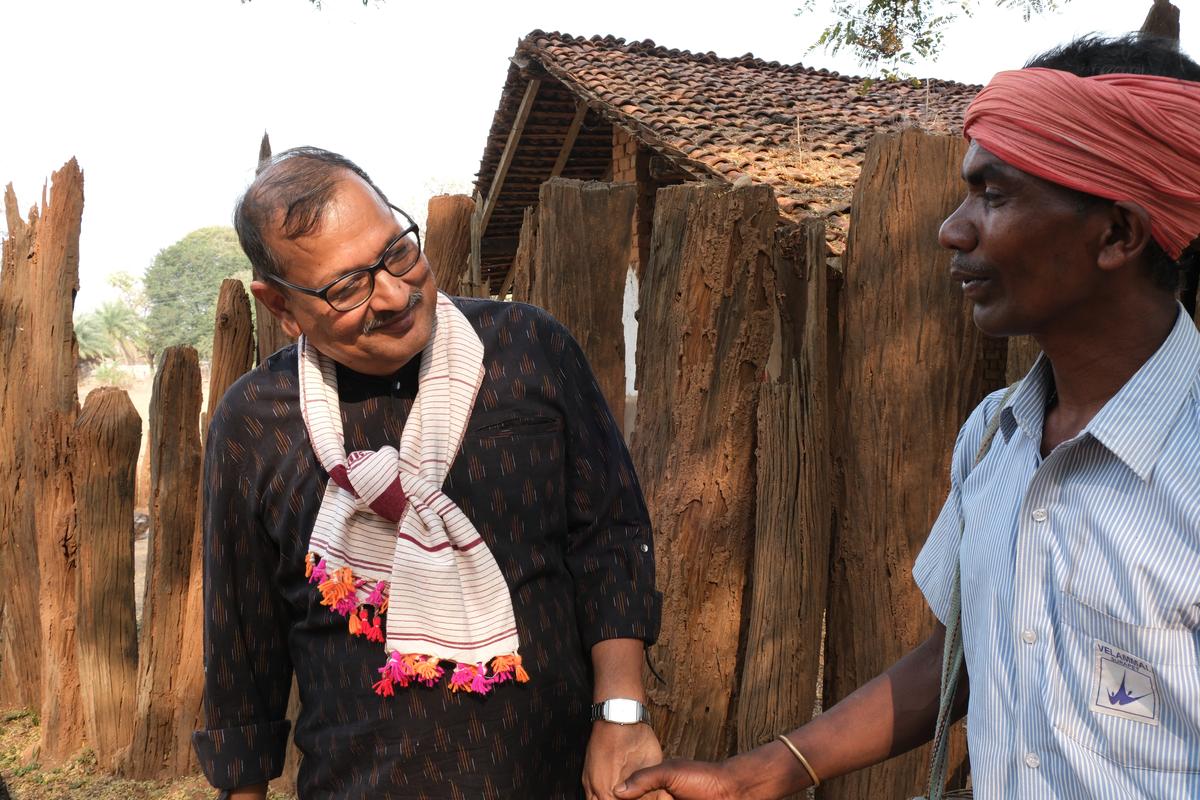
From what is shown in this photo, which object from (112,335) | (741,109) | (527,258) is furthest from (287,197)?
(112,335)

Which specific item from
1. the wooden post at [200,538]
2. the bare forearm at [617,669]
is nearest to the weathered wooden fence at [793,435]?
the bare forearm at [617,669]

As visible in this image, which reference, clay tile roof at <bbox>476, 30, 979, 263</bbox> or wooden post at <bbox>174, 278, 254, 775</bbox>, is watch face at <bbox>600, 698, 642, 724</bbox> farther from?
clay tile roof at <bbox>476, 30, 979, 263</bbox>

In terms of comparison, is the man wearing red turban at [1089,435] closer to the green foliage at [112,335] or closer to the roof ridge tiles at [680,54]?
the roof ridge tiles at [680,54]

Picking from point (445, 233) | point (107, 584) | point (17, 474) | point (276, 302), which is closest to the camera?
point (276, 302)

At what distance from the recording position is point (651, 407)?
10.0 ft

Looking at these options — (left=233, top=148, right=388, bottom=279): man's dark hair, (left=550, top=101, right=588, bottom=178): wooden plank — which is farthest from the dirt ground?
(left=550, top=101, right=588, bottom=178): wooden plank

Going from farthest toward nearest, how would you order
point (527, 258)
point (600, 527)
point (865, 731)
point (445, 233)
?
point (445, 233)
point (527, 258)
point (600, 527)
point (865, 731)

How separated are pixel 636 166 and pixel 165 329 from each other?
5890 cm

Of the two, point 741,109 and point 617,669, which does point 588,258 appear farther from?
point 741,109

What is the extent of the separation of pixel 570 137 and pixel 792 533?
8.41m

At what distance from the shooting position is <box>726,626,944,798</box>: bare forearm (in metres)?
1.67

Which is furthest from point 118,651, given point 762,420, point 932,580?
point 932,580

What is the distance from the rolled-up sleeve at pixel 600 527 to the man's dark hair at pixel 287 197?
20.2 inches

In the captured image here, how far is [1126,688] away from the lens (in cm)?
120
